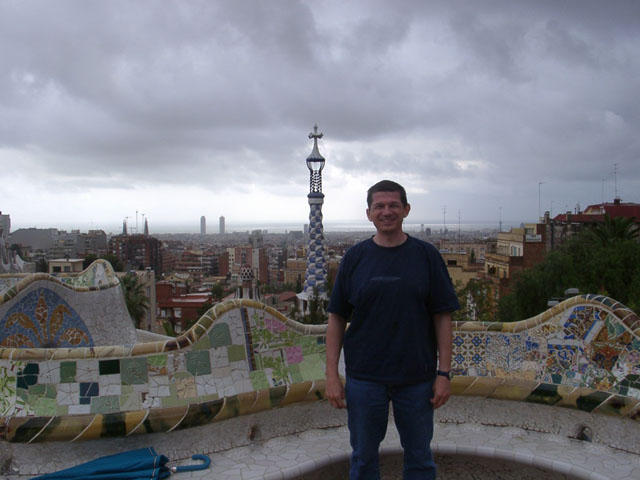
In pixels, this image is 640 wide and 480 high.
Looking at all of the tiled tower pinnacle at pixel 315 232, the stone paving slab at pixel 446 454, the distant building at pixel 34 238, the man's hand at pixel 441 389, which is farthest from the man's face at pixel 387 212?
the distant building at pixel 34 238

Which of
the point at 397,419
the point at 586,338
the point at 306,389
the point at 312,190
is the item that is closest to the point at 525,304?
the point at 312,190

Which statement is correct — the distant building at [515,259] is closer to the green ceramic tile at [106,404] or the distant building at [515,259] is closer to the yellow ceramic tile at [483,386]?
the yellow ceramic tile at [483,386]

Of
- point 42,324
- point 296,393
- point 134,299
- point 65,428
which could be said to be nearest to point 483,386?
point 296,393

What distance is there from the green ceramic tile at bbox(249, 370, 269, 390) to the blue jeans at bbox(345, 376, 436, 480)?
4.61 feet

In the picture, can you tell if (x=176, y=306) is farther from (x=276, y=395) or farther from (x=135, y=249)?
(x=135, y=249)

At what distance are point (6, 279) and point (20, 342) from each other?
2520mm

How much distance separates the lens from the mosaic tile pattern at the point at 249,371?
3203 millimetres

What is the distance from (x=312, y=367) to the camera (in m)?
3.93

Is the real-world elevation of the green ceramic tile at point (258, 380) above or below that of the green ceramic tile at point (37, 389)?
below

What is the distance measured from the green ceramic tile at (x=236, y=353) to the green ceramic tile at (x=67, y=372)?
94 centimetres

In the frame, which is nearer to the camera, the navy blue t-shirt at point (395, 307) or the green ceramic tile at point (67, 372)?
the navy blue t-shirt at point (395, 307)

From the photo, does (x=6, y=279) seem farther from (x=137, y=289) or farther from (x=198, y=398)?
(x=137, y=289)

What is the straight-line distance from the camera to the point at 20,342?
586 cm

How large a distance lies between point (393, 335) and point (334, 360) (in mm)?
288
